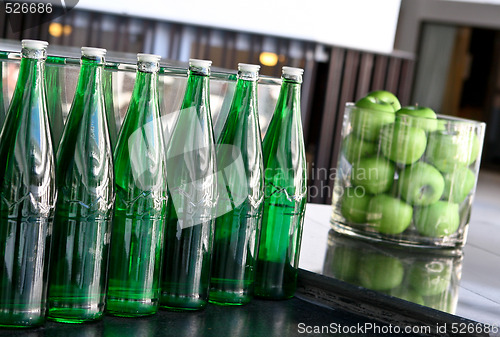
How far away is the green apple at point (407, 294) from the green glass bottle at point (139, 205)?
1.15ft

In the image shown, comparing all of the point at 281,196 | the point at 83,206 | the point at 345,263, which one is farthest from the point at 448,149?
the point at 83,206

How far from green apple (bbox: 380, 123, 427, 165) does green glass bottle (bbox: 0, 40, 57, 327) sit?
691mm

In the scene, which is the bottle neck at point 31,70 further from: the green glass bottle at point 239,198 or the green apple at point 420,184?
the green apple at point 420,184

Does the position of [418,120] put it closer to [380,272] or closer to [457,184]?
[457,184]

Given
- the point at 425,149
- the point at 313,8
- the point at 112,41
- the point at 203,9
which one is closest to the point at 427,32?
the point at 313,8

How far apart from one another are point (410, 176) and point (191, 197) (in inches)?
21.5

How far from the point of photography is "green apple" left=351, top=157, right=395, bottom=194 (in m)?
1.22

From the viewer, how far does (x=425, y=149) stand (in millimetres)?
1222

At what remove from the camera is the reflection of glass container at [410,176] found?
1.22m

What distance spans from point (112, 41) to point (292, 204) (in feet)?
14.1

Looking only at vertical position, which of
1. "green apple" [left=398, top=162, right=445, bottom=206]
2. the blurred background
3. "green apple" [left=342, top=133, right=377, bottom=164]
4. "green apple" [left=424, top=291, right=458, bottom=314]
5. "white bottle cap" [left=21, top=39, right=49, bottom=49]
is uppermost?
the blurred background

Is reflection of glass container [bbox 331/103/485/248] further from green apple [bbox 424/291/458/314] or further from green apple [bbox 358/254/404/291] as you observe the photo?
green apple [bbox 424/291/458/314]

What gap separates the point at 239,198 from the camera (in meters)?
0.84

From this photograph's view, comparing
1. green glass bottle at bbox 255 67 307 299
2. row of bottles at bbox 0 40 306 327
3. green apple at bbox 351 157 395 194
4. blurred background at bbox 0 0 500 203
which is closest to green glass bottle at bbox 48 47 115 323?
row of bottles at bbox 0 40 306 327
